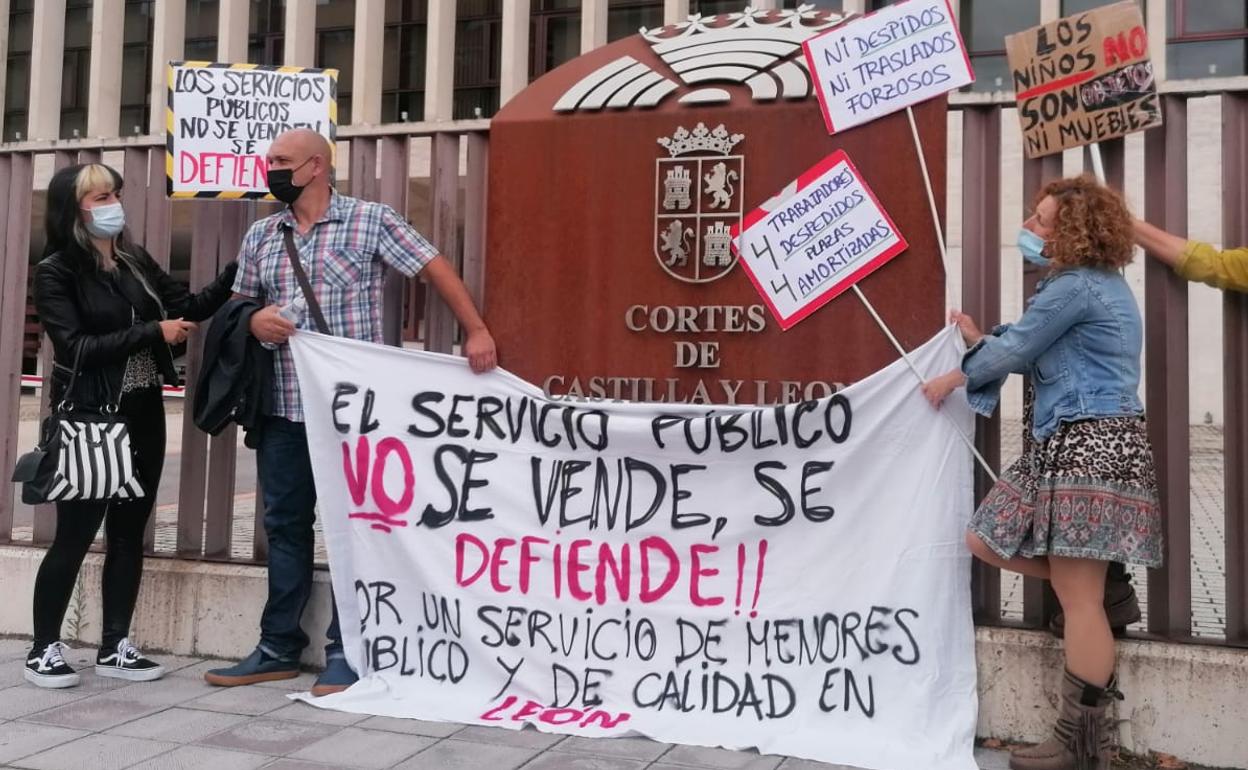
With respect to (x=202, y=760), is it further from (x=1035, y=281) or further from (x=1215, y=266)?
(x=1215, y=266)

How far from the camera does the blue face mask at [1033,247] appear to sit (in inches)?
149

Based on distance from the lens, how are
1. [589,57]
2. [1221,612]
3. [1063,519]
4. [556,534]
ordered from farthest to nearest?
[1221,612] < [589,57] < [556,534] < [1063,519]

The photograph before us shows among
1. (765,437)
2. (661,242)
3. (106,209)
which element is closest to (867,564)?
(765,437)

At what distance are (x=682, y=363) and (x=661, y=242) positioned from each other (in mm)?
480

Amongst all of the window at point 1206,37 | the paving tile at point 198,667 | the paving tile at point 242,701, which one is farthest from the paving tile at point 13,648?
the window at point 1206,37

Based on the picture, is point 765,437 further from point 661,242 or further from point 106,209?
point 106,209

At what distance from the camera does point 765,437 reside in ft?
13.9

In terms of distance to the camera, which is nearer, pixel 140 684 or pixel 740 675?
pixel 740 675

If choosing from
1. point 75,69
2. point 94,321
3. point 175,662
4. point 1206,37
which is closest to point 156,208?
point 94,321

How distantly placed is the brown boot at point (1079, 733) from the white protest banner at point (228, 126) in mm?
3742

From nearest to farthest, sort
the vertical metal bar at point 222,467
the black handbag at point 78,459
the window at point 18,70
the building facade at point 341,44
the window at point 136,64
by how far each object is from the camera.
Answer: the black handbag at point 78,459 < the vertical metal bar at point 222,467 < the building facade at point 341,44 < the window at point 136,64 < the window at point 18,70

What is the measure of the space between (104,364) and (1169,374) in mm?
4013

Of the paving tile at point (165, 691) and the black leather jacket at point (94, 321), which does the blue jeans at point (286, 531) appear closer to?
the paving tile at point (165, 691)

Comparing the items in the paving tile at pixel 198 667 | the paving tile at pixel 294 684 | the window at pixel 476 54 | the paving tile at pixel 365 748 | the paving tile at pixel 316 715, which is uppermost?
the window at pixel 476 54
